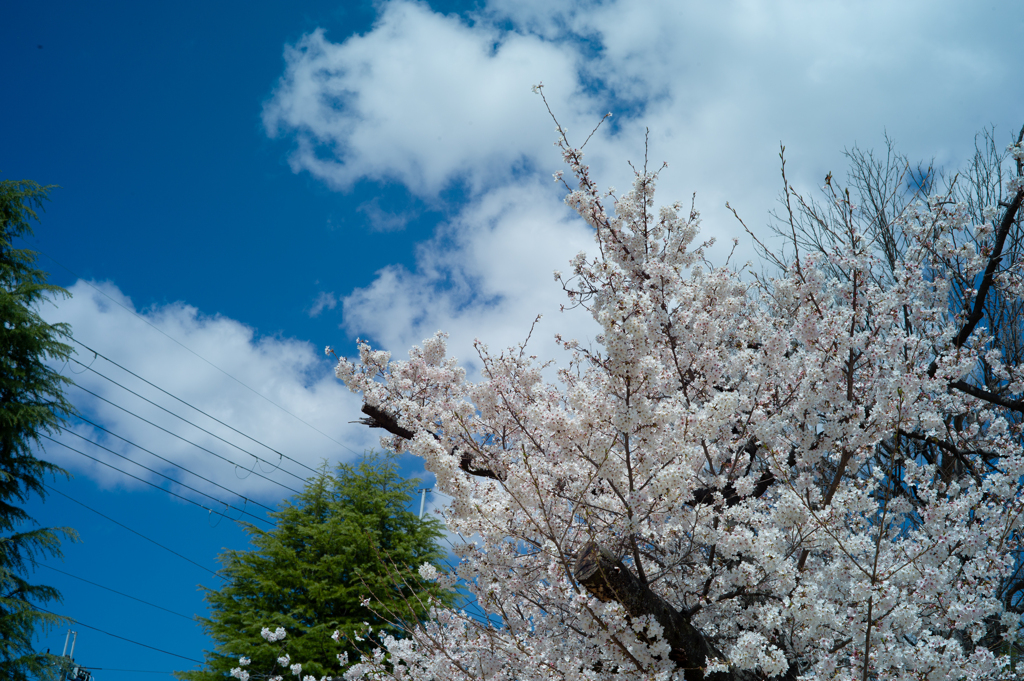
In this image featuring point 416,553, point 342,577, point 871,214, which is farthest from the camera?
point 416,553

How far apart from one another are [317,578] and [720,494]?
908 cm

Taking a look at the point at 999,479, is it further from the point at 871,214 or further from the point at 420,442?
the point at 871,214

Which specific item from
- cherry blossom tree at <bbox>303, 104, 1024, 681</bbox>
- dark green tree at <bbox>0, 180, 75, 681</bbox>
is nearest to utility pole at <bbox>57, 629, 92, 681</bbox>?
dark green tree at <bbox>0, 180, 75, 681</bbox>

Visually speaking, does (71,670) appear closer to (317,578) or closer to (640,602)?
(317,578)

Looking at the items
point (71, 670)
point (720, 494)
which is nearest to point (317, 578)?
point (71, 670)

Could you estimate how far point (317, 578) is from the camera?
34.2 feet

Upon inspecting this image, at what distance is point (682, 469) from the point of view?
8.25 feet

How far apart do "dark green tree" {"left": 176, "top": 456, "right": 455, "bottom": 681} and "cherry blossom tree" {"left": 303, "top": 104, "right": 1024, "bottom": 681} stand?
545 cm

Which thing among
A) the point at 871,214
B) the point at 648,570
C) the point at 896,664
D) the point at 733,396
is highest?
the point at 871,214

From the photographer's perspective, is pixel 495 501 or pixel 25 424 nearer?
pixel 495 501

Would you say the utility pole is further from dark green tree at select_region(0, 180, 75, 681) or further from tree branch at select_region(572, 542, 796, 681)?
tree branch at select_region(572, 542, 796, 681)

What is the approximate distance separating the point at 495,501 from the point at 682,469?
1.04 meters

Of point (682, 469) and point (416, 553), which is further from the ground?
point (416, 553)

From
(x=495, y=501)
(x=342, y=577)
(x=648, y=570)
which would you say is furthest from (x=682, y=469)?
(x=342, y=577)
